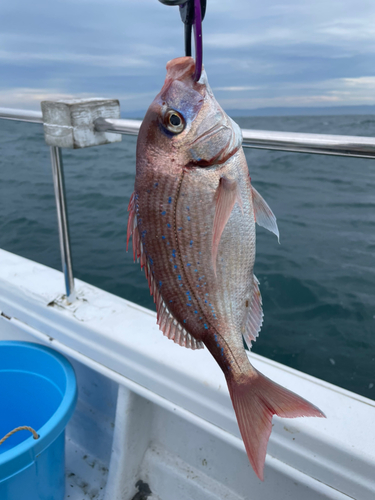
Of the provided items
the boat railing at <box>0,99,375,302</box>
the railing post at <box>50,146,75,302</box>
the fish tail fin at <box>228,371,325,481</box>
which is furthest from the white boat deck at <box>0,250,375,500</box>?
the fish tail fin at <box>228,371,325,481</box>

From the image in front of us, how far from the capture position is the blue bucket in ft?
5.03

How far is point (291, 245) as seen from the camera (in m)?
5.47

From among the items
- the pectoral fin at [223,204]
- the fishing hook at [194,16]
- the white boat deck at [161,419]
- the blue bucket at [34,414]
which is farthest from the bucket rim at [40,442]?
the fishing hook at [194,16]

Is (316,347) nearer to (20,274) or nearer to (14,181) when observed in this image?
(20,274)

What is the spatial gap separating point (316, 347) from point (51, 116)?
10.4 feet

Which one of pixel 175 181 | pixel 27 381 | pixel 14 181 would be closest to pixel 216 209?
pixel 175 181

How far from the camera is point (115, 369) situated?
5.92 ft

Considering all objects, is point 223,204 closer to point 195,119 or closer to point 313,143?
point 195,119

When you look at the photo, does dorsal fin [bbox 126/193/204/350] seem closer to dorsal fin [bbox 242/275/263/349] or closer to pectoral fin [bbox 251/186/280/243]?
dorsal fin [bbox 242/275/263/349]

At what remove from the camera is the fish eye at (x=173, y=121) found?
31.4 inches

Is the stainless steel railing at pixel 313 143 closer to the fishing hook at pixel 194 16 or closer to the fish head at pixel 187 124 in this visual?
the fish head at pixel 187 124

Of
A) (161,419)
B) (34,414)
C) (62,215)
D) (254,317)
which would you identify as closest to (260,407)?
(254,317)

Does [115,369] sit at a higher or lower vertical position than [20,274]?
lower

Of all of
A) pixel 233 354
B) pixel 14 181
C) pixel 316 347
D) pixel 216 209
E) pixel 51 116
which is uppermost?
pixel 51 116
